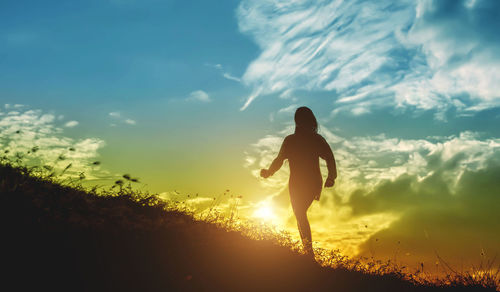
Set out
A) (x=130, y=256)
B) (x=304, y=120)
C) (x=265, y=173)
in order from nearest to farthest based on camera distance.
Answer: (x=130, y=256) < (x=304, y=120) < (x=265, y=173)

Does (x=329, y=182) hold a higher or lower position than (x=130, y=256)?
higher

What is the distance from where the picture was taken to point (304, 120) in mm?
7184

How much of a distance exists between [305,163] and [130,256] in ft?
13.6

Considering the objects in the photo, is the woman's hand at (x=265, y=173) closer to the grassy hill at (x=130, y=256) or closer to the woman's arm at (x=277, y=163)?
the woman's arm at (x=277, y=163)

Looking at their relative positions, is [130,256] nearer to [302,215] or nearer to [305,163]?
[302,215]

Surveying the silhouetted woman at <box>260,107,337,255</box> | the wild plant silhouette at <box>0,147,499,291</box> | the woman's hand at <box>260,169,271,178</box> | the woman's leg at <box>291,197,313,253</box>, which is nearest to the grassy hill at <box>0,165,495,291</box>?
the wild plant silhouette at <box>0,147,499,291</box>

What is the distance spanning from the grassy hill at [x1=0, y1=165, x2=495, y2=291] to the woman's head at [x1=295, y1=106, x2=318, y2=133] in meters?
2.42

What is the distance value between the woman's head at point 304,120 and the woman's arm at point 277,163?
0.43 m

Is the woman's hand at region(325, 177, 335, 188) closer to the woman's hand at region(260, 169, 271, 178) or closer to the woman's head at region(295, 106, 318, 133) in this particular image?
the woman's head at region(295, 106, 318, 133)

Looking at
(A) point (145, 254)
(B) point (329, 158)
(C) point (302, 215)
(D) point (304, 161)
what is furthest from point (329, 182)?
(A) point (145, 254)

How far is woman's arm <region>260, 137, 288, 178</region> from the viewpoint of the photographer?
7.38 metres

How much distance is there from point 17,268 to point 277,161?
5.21 metres

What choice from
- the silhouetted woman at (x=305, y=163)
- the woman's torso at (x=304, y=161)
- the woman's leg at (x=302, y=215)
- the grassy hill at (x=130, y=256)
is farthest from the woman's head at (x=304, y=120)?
the grassy hill at (x=130, y=256)

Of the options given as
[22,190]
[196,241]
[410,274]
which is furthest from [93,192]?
[410,274]
